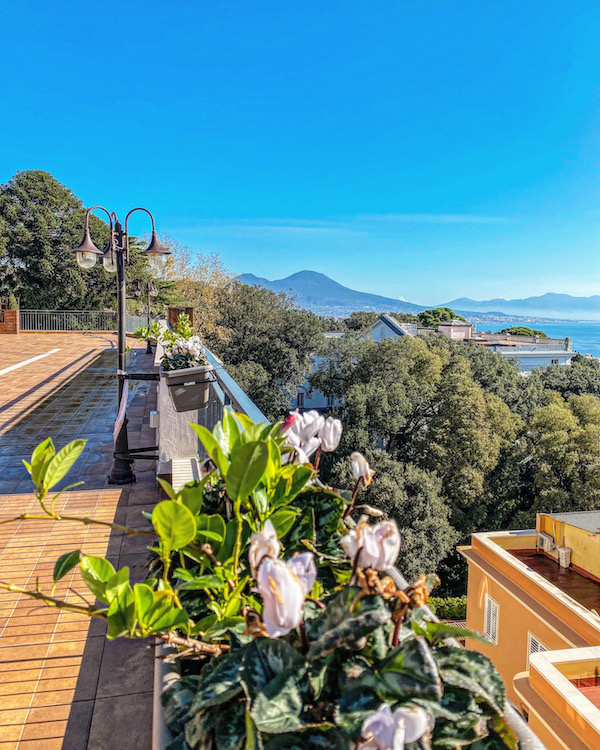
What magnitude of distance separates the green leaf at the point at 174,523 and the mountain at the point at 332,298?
430ft

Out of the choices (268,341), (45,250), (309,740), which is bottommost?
(309,740)

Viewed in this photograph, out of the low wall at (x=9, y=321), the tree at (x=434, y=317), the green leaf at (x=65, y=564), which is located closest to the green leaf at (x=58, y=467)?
the green leaf at (x=65, y=564)

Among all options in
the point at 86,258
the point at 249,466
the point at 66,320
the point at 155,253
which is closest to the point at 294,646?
the point at 249,466

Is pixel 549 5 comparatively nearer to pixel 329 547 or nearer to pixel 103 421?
pixel 103 421

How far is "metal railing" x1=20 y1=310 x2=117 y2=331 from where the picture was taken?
18531 millimetres

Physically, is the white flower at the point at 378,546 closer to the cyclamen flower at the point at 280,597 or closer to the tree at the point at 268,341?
the cyclamen flower at the point at 280,597

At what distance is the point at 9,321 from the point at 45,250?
990 cm

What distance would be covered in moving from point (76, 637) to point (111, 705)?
45cm

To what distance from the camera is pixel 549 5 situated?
30.5 meters

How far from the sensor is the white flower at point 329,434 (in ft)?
3.35

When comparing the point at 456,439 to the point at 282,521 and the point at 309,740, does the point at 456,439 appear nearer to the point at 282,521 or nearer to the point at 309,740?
the point at 282,521

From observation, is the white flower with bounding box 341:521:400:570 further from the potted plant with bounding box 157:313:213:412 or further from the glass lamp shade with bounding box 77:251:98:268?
the glass lamp shade with bounding box 77:251:98:268

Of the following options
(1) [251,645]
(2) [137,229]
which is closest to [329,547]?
(1) [251,645]

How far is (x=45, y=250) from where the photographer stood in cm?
2411
